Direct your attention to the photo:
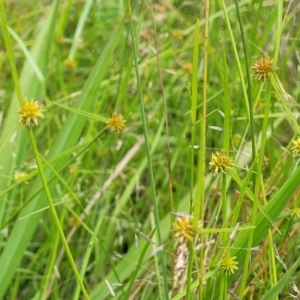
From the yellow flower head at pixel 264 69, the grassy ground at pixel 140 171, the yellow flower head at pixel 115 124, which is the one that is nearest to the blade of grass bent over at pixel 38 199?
the grassy ground at pixel 140 171

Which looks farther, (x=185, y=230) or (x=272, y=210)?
(x=272, y=210)

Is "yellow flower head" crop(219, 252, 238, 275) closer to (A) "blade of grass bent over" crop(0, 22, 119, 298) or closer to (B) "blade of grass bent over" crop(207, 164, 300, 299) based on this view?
(B) "blade of grass bent over" crop(207, 164, 300, 299)

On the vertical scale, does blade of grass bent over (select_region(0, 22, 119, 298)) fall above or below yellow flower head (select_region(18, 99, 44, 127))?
below

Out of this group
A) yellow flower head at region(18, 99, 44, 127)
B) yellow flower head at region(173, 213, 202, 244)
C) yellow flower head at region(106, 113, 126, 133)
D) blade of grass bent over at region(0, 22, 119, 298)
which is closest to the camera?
yellow flower head at region(173, 213, 202, 244)

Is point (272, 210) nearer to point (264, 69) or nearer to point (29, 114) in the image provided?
point (264, 69)

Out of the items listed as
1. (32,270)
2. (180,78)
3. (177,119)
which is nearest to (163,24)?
(180,78)

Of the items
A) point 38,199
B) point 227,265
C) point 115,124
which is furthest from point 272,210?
point 38,199

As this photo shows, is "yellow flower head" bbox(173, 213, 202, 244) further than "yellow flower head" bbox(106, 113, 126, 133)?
No

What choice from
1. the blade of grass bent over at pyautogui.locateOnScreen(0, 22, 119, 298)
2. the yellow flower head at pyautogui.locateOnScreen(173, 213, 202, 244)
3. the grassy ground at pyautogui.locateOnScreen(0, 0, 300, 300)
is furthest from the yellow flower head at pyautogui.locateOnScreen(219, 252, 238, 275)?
the blade of grass bent over at pyautogui.locateOnScreen(0, 22, 119, 298)
